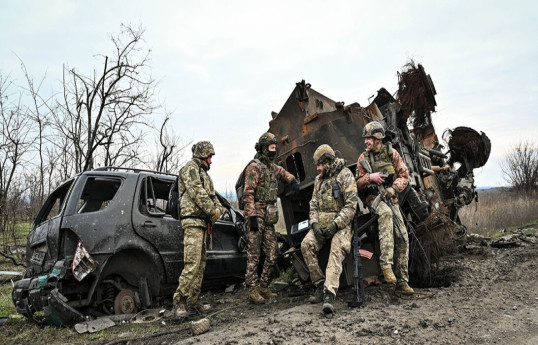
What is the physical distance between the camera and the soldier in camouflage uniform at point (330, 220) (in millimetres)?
4260

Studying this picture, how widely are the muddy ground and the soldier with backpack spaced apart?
1.07 feet

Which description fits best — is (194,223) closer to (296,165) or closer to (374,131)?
(296,165)

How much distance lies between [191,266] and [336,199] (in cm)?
196

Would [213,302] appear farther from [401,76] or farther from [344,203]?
[401,76]

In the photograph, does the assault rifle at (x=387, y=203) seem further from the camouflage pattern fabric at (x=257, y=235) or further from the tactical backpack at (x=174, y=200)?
the tactical backpack at (x=174, y=200)

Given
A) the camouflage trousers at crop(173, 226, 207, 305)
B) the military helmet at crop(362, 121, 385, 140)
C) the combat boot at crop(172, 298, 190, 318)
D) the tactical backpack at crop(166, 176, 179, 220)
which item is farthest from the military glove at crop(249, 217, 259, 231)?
the military helmet at crop(362, 121, 385, 140)

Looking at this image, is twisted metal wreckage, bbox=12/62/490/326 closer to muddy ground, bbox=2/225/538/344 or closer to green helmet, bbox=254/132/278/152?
muddy ground, bbox=2/225/538/344

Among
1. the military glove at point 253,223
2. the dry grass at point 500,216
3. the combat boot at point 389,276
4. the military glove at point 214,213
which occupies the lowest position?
the dry grass at point 500,216

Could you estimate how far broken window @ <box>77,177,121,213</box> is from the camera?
188 inches

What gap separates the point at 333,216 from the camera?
15.0ft

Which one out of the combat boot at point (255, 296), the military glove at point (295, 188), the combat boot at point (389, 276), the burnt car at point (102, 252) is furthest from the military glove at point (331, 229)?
the burnt car at point (102, 252)

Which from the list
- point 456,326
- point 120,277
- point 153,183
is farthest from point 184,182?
point 456,326

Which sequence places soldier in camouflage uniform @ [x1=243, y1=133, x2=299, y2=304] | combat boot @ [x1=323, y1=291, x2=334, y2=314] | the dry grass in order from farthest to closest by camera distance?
the dry grass, soldier in camouflage uniform @ [x1=243, y1=133, x2=299, y2=304], combat boot @ [x1=323, y1=291, x2=334, y2=314]

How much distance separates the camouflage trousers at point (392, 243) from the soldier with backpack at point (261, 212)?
1.28 meters
